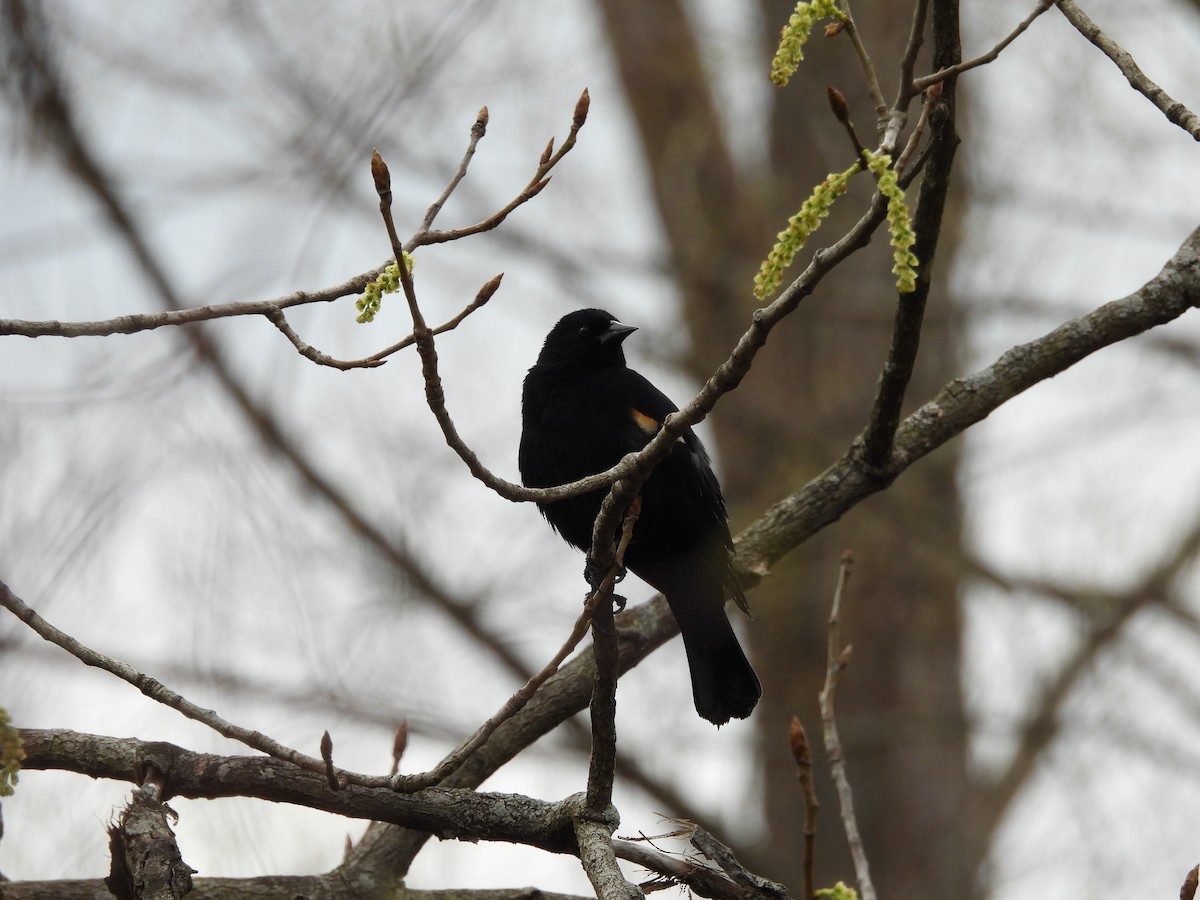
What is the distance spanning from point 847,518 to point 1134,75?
5189 millimetres

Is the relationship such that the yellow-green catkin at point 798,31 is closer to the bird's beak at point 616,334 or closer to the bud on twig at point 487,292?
the bud on twig at point 487,292

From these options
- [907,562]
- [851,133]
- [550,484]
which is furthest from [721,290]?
[851,133]

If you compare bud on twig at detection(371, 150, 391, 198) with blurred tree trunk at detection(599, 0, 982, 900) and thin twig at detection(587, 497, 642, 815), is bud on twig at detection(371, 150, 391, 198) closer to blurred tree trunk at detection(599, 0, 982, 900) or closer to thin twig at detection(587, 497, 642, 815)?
thin twig at detection(587, 497, 642, 815)

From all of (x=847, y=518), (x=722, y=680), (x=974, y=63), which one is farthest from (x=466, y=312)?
(x=847, y=518)

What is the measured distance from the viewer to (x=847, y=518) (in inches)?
296

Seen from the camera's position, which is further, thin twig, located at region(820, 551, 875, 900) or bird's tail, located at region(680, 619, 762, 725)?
bird's tail, located at region(680, 619, 762, 725)

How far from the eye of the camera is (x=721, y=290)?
25.4ft

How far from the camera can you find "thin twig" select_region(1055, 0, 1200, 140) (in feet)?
7.95

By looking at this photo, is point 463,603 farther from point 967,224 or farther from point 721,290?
point 967,224

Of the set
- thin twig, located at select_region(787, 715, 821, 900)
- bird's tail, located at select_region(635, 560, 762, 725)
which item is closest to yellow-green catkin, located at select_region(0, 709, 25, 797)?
thin twig, located at select_region(787, 715, 821, 900)

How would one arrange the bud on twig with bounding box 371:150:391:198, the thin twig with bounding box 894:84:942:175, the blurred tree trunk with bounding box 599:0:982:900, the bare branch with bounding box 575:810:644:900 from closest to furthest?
the bud on twig with bounding box 371:150:391:198 → the thin twig with bounding box 894:84:942:175 → the bare branch with bounding box 575:810:644:900 → the blurred tree trunk with bounding box 599:0:982:900

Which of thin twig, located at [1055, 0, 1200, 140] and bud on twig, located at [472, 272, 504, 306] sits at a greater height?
thin twig, located at [1055, 0, 1200, 140]

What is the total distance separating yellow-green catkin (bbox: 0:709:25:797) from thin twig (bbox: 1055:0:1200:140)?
2210 millimetres

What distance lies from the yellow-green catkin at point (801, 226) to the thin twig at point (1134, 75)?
3.05ft
